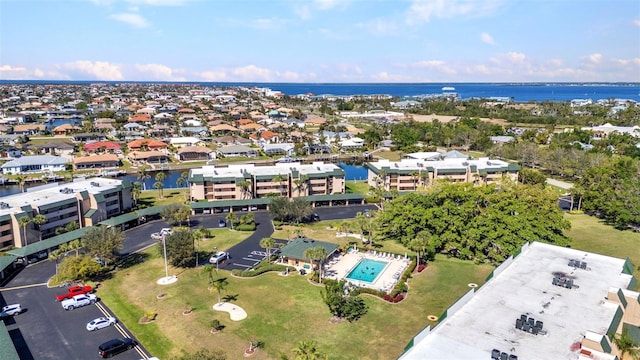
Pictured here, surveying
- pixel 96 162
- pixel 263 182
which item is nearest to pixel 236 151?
pixel 96 162

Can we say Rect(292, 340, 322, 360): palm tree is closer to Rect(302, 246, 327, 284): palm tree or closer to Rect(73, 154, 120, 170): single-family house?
Rect(302, 246, 327, 284): palm tree

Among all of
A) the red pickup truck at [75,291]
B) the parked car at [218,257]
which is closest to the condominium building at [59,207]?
the red pickup truck at [75,291]

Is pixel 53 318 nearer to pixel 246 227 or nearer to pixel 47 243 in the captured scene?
pixel 47 243

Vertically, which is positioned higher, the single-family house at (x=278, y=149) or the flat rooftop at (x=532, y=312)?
the flat rooftop at (x=532, y=312)

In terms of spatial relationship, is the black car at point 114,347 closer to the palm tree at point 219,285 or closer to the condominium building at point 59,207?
the palm tree at point 219,285

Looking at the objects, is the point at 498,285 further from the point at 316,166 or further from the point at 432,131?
the point at 432,131

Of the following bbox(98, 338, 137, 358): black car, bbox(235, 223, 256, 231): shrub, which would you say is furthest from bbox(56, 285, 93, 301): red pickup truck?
bbox(235, 223, 256, 231): shrub
